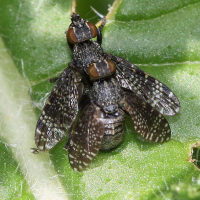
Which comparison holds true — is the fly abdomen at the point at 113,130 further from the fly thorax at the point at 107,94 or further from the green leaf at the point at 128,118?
the green leaf at the point at 128,118

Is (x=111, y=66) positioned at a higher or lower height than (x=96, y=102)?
higher

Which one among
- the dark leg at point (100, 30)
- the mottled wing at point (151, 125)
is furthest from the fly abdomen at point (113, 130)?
the dark leg at point (100, 30)

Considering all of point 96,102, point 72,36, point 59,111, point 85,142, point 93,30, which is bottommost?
point 85,142

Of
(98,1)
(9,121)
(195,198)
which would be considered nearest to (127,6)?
(98,1)

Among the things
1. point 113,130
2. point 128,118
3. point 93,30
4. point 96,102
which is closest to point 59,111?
point 96,102

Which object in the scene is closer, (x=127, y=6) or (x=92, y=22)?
(x=127, y=6)

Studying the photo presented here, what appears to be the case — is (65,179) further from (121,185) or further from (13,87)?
(13,87)

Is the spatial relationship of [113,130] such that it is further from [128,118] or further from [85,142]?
[128,118]

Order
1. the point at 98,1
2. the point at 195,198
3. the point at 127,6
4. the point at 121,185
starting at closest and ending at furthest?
1. the point at 195,198
2. the point at 121,185
3. the point at 127,6
4. the point at 98,1
